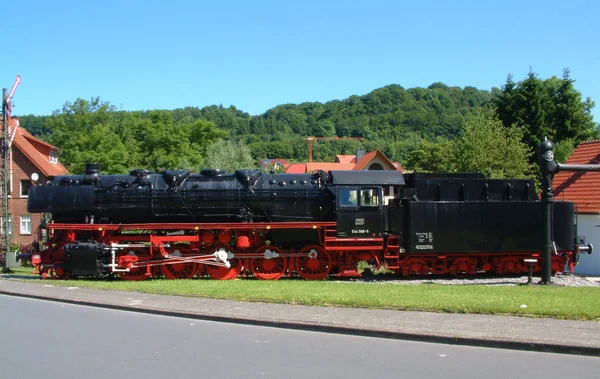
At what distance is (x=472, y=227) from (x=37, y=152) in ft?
128

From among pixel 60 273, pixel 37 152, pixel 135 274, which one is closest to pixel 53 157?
pixel 37 152

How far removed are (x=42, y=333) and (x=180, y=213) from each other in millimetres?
8876

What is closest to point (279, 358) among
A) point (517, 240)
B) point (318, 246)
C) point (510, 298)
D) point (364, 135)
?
point (510, 298)

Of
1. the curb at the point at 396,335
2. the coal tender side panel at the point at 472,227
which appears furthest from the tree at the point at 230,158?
the curb at the point at 396,335

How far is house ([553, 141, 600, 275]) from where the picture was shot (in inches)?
936

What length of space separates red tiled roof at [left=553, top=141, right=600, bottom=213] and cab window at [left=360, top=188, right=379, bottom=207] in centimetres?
993

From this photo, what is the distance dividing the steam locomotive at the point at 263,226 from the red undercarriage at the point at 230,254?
0.03m

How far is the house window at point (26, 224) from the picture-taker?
4534cm

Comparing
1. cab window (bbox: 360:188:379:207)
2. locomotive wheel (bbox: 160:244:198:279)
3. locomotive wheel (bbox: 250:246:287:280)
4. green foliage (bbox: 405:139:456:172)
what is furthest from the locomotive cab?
green foliage (bbox: 405:139:456:172)

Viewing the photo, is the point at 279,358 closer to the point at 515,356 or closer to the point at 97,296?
the point at 515,356

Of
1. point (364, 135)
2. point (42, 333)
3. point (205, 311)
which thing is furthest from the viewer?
point (364, 135)

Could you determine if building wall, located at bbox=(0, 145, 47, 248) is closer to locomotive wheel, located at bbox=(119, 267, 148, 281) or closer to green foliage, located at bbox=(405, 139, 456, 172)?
locomotive wheel, located at bbox=(119, 267, 148, 281)

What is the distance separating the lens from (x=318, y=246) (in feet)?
60.3

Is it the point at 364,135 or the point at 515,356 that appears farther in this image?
the point at 364,135
